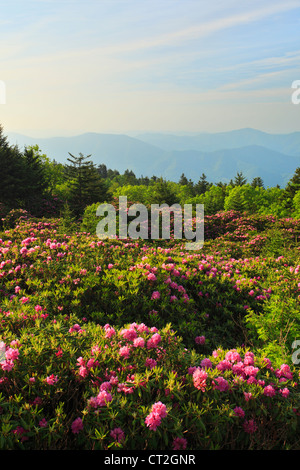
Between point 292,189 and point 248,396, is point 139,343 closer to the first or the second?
point 248,396

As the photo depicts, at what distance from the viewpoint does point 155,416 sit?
6.84 feet

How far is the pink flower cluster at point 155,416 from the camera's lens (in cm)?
208

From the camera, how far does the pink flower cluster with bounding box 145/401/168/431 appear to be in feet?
6.82

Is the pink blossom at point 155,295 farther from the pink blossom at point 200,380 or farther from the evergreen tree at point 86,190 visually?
the evergreen tree at point 86,190

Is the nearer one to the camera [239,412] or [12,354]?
[239,412]

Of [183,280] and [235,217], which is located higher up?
→ [235,217]

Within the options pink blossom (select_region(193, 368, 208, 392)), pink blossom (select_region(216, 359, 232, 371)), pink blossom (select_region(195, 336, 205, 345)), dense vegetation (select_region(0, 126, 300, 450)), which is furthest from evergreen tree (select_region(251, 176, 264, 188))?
pink blossom (select_region(193, 368, 208, 392))

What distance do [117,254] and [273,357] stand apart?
393 cm

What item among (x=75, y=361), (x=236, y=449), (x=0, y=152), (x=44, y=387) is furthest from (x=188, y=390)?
(x=0, y=152)

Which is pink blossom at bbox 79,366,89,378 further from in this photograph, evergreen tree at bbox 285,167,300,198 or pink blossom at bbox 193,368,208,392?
evergreen tree at bbox 285,167,300,198

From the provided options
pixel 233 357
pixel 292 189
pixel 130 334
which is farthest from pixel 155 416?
pixel 292 189

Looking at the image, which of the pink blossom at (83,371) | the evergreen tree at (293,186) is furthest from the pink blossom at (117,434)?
the evergreen tree at (293,186)

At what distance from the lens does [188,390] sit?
250 centimetres
